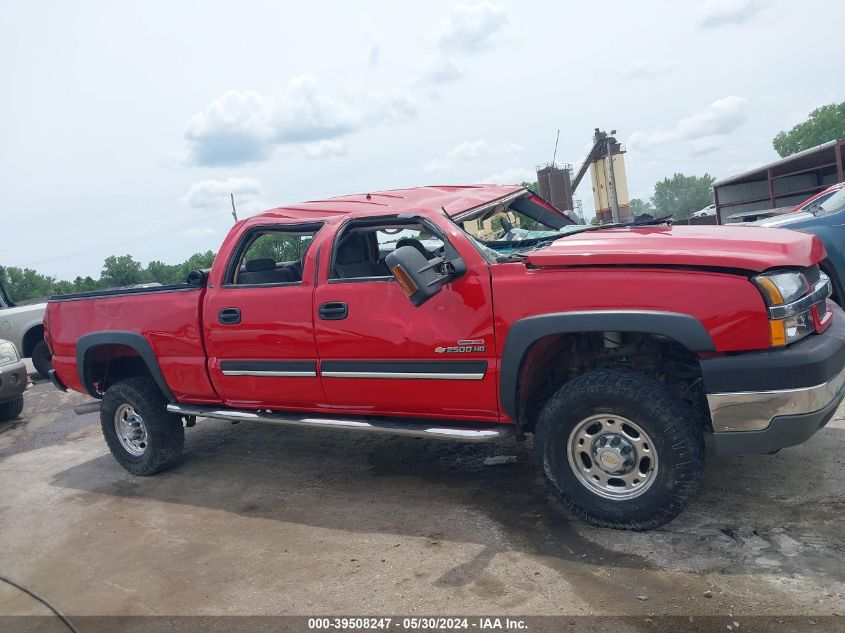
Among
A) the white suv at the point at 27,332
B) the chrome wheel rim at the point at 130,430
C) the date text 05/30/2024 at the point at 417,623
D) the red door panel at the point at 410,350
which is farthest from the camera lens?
the white suv at the point at 27,332

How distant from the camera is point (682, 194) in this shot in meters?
130

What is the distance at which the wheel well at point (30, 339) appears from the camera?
1128cm

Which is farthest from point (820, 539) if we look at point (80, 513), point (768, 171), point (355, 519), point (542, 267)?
point (768, 171)

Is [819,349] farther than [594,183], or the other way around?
[594,183]

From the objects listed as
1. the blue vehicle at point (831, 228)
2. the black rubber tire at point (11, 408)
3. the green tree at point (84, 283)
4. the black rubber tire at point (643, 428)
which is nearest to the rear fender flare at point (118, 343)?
the black rubber tire at point (643, 428)

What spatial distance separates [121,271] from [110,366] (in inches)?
2366

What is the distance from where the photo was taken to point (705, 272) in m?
3.22

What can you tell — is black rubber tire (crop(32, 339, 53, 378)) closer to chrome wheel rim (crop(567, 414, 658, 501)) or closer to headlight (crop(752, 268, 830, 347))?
chrome wheel rim (crop(567, 414, 658, 501))

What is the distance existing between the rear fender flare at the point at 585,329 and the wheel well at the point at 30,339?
10147mm

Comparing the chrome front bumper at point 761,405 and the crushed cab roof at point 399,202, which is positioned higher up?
the crushed cab roof at point 399,202

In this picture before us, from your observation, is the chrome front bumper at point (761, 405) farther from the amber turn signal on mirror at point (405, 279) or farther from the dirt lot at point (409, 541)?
the amber turn signal on mirror at point (405, 279)

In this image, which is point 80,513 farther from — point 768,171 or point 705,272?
point 768,171

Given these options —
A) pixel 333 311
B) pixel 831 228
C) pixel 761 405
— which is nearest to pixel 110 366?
pixel 333 311

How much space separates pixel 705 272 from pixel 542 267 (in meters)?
0.80
